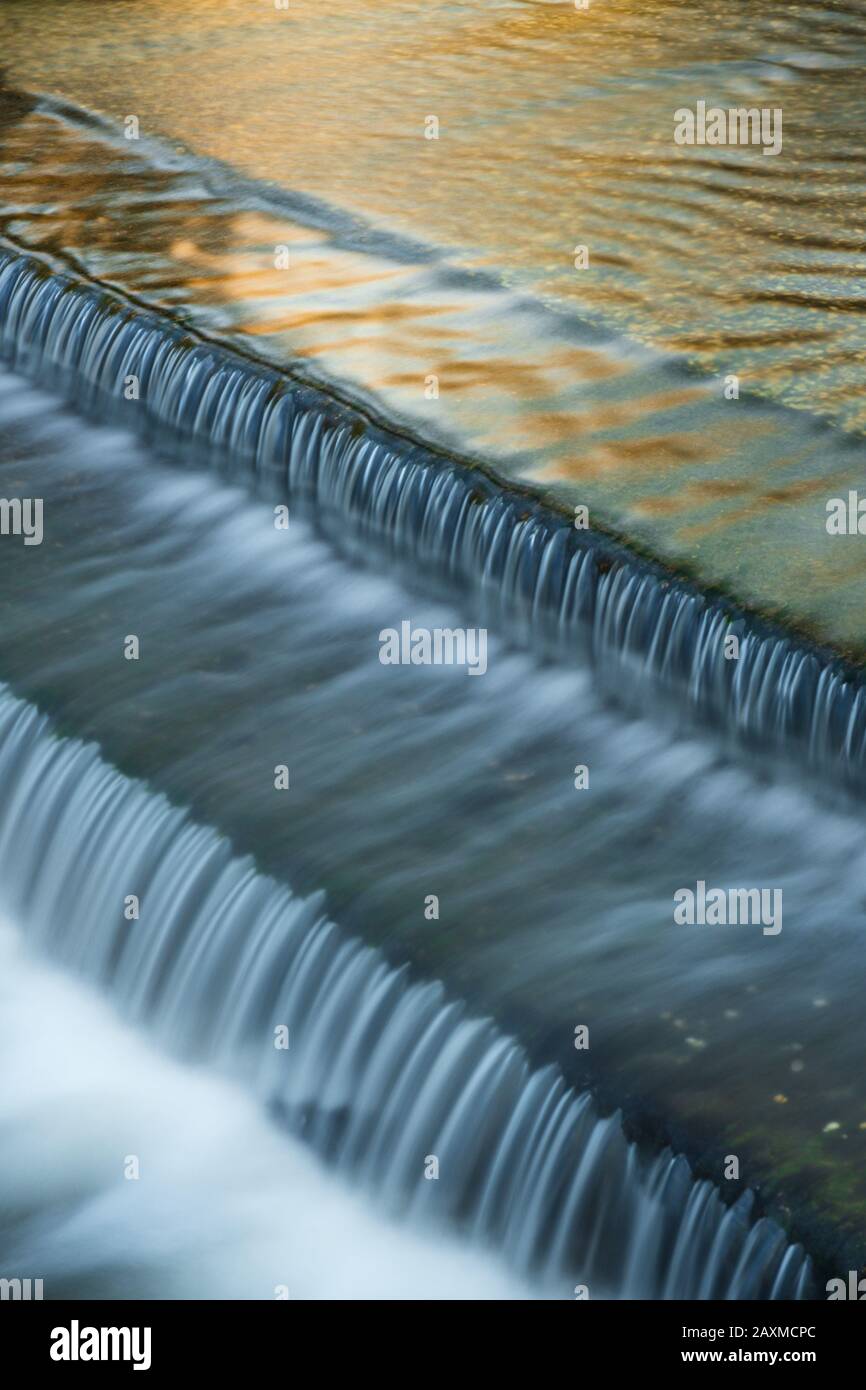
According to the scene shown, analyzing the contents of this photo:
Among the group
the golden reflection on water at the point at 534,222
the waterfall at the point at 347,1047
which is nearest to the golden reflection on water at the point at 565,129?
the golden reflection on water at the point at 534,222

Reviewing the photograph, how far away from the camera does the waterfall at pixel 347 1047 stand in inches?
172

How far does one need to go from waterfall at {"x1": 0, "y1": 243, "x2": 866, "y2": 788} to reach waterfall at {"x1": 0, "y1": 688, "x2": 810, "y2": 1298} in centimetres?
136

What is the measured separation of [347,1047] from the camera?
5.05 m

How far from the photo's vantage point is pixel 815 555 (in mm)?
5953

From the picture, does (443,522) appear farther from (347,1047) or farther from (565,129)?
(565,129)

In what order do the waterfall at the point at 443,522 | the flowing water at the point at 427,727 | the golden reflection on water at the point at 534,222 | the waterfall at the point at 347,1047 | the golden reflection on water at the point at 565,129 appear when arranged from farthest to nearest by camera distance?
1. the golden reflection on water at the point at 565,129
2. the golden reflection on water at the point at 534,222
3. the waterfall at the point at 443,522
4. the flowing water at the point at 427,727
5. the waterfall at the point at 347,1047

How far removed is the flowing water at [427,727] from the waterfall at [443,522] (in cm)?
2

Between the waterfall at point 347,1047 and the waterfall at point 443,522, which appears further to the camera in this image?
the waterfall at point 443,522

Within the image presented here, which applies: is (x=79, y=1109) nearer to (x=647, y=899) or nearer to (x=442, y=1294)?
(x=442, y=1294)

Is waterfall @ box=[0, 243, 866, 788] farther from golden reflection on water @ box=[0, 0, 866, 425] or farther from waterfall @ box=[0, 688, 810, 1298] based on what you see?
waterfall @ box=[0, 688, 810, 1298]

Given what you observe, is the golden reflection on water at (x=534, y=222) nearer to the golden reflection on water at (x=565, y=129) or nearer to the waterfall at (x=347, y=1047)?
the golden reflection on water at (x=565, y=129)

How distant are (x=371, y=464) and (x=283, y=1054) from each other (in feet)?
7.99
